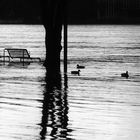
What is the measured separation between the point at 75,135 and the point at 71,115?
2733 mm

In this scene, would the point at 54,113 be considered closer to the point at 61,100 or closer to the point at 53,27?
the point at 61,100

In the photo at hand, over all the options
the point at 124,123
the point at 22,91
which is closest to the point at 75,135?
the point at 124,123

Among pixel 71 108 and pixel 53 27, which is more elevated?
pixel 53 27

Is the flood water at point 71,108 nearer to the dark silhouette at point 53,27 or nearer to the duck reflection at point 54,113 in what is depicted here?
the duck reflection at point 54,113

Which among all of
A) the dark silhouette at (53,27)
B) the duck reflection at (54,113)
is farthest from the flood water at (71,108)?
the dark silhouette at (53,27)

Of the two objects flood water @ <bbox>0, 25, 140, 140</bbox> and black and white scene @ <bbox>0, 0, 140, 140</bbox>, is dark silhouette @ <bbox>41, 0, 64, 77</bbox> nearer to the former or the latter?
black and white scene @ <bbox>0, 0, 140, 140</bbox>

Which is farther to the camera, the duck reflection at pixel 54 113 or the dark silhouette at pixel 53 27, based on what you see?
the dark silhouette at pixel 53 27

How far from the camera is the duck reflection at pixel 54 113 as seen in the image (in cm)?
1372

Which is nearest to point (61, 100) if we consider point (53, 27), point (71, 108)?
point (71, 108)

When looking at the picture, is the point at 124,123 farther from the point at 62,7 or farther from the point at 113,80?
the point at 62,7

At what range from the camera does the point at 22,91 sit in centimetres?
2161

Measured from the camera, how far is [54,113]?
16547 millimetres

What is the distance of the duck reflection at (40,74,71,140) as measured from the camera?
45.0 ft

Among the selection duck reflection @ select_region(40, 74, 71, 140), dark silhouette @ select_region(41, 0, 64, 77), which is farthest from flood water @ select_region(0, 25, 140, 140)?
dark silhouette @ select_region(41, 0, 64, 77)
